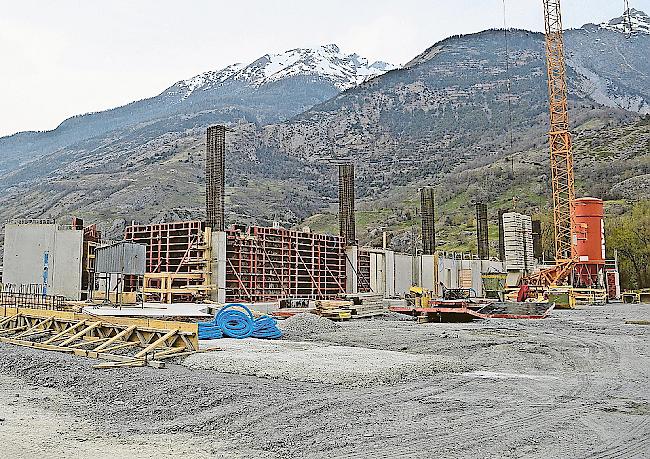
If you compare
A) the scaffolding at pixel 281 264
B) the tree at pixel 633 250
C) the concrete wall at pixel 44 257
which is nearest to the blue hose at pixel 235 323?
the scaffolding at pixel 281 264

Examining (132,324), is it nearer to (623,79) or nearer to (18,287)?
(18,287)

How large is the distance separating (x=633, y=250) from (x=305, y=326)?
43005 mm

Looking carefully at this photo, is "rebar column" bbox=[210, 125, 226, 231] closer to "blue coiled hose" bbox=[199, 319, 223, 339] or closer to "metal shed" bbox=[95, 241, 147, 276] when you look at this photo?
"metal shed" bbox=[95, 241, 147, 276]

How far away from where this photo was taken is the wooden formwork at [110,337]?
11781mm

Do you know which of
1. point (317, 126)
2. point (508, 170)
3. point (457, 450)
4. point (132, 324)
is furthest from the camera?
point (317, 126)

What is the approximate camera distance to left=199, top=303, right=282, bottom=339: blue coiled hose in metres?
15.3

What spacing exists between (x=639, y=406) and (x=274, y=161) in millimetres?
106459

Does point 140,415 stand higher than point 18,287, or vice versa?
point 18,287

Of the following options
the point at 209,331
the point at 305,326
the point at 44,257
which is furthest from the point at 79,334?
the point at 44,257

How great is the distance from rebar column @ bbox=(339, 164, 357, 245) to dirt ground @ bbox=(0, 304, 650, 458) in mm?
21934

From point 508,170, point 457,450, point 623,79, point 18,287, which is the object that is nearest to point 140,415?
point 457,450

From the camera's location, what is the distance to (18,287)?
24344mm

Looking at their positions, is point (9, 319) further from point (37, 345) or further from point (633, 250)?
point (633, 250)

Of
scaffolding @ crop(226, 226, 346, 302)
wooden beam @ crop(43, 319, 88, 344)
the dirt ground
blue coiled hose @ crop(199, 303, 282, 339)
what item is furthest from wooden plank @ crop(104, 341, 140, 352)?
scaffolding @ crop(226, 226, 346, 302)
